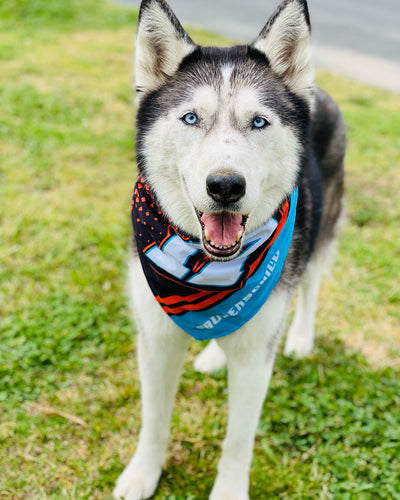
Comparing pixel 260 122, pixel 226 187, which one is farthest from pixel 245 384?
pixel 260 122

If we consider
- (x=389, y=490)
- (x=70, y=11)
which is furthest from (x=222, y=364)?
(x=70, y=11)

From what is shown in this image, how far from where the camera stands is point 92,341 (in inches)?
138

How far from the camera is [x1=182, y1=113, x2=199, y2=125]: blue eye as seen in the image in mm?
2107

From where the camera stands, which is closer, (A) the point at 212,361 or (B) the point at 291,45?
(B) the point at 291,45

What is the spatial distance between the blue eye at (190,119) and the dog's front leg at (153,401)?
90 cm

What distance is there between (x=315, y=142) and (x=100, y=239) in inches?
78.7

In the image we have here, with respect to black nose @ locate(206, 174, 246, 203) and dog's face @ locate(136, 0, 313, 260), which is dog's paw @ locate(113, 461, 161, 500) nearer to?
dog's face @ locate(136, 0, 313, 260)

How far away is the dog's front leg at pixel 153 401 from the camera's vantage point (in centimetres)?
252

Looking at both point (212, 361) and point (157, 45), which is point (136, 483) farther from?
point (157, 45)

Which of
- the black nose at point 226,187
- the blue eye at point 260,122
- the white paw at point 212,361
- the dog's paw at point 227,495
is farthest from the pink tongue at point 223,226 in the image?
the white paw at point 212,361

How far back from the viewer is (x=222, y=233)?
2.08m

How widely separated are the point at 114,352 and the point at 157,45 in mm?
1990

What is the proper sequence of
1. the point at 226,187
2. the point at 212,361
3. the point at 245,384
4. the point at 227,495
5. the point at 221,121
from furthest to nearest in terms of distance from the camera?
the point at 212,361 → the point at 227,495 → the point at 245,384 → the point at 221,121 → the point at 226,187

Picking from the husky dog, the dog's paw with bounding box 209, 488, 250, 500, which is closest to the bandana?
the husky dog
